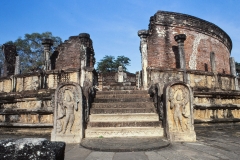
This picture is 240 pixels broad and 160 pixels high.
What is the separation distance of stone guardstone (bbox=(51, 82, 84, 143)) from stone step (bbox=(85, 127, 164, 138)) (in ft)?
1.06

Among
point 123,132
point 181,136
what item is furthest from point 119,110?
point 181,136

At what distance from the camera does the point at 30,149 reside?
1.28 m

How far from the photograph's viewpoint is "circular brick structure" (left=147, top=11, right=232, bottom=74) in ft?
45.8

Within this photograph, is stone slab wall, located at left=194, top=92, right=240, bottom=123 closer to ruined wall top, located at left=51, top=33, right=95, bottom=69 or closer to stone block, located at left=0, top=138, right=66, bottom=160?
stone block, located at left=0, top=138, right=66, bottom=160

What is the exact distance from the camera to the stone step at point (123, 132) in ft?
14.6

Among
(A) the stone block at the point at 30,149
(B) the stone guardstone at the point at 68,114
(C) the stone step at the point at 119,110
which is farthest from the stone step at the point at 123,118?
(A) the stone block at the point at 30,149

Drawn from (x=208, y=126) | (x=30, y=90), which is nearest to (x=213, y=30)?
(x=208, y=126)

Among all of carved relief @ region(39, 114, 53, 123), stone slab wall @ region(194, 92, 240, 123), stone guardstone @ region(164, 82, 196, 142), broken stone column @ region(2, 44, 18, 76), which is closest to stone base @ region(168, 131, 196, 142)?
stone guardstone @ region(164, 82, 196, 142)

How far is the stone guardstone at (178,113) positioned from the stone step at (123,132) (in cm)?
31

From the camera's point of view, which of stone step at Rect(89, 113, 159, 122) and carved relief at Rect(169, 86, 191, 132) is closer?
carved relief at Rect(169, 86, 191, 132)

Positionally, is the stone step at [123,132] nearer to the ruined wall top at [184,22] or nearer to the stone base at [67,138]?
the stone base at [67,138]

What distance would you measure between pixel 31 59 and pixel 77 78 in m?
26.8

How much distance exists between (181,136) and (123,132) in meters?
1.37

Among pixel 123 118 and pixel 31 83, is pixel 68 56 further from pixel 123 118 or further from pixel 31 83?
pixel 123 118
